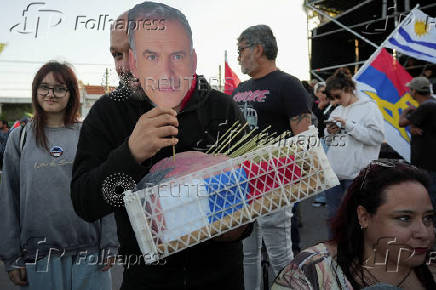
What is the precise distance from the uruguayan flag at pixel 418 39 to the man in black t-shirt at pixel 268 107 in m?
3.73

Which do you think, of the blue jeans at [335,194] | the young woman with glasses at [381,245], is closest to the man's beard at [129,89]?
the young woman with glasses at [381,245]

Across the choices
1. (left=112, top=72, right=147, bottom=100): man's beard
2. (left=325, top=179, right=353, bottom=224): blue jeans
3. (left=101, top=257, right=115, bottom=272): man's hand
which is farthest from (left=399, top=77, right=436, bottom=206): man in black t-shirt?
(left=112, top=72, right=147, bottom=100): man's beard

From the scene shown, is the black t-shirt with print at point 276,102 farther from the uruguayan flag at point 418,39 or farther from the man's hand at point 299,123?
the uruguayan flag at point 418,39

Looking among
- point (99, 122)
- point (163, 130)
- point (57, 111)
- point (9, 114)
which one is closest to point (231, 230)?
point (163, 130)

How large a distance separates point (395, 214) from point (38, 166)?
1641mm

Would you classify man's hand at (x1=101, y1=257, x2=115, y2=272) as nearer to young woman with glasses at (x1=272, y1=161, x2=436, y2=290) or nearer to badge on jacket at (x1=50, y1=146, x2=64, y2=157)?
badge on jacket at (x1=50, y1=146, x2=64, y2=157)

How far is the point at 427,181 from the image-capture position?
1.41 m

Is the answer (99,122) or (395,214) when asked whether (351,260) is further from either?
(99,122)

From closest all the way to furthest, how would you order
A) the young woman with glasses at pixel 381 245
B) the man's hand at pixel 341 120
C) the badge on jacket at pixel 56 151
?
1. the young woman with glasses at pixel 381 245
2. the badge on jacket at pixel 56 151
3. the man's hand at pixel 341 120

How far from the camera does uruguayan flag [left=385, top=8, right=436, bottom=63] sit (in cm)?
552

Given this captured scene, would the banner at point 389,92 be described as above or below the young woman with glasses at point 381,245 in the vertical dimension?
above

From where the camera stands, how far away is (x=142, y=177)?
3.30ft

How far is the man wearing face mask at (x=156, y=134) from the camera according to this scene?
935 mm

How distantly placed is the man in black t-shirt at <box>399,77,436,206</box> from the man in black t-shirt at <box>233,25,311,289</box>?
215 cm
